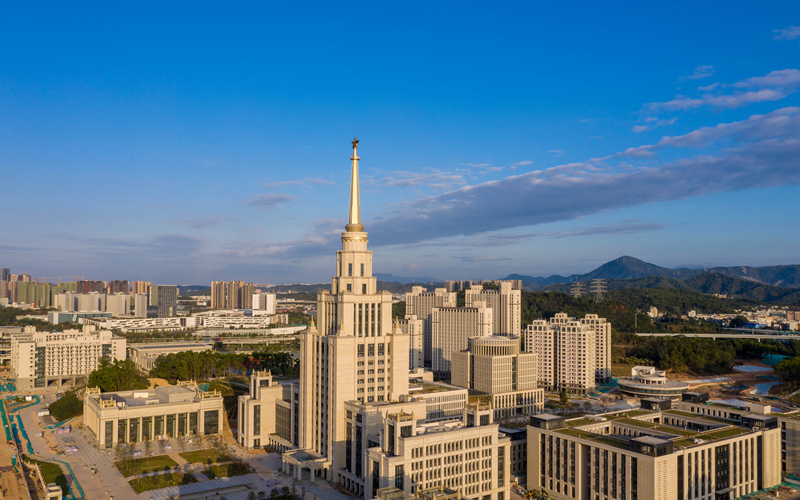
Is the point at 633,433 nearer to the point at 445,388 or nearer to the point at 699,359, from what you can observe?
the point at 445,388

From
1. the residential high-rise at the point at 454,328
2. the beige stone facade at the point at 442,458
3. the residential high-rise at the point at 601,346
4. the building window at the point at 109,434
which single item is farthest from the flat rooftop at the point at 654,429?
the residential high-rise at the point at 454,328

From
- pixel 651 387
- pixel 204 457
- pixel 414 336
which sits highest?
pixel 414 336

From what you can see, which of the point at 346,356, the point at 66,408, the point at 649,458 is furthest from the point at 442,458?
the point at 66,408

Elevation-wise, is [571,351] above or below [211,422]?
above

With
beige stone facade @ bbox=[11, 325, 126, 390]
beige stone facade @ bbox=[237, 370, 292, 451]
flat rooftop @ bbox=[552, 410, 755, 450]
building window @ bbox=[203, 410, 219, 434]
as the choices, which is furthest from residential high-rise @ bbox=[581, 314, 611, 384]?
beige stone facade @ bbox=[11, 325, 126, 390]

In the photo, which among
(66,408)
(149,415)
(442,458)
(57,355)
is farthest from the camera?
(57,355)

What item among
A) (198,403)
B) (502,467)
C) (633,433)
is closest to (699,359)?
(633,433)

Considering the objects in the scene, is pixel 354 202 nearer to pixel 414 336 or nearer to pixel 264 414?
pixel 264 414

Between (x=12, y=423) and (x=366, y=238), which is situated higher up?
(x=366, y=238)
